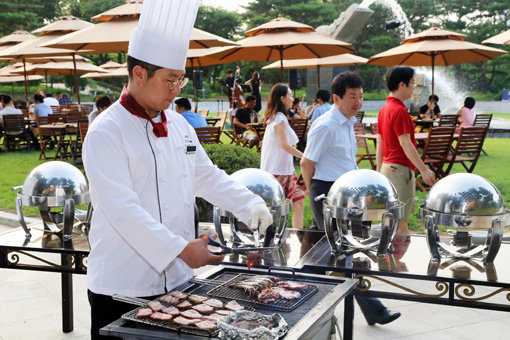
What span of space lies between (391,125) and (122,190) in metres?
3.15

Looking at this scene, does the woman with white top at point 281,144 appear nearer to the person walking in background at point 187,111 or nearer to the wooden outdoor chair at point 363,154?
the person walking in background at point 187,111

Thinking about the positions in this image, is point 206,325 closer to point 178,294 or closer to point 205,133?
point 178,294

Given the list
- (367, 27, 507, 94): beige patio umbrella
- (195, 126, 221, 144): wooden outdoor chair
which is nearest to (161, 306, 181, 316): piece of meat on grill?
(195, 126, 221, 144): wooden outdoor chair

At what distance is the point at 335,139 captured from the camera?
13.9 feet

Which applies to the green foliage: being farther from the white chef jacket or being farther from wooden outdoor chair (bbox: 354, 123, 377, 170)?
wooden outdoor chair (bbox: 354, 123, 377, 170)

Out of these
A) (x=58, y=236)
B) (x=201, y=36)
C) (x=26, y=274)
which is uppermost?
(x=201, y=36)

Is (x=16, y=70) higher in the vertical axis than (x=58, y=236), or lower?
higher

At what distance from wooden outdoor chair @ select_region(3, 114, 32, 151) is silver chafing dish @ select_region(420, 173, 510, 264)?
14.0 metres

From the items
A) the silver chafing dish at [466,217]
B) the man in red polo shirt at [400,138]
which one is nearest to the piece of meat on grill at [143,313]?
the silver chafing dish at [466,217]

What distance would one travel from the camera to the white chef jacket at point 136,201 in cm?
204

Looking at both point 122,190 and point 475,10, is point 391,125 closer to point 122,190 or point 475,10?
point 122,190

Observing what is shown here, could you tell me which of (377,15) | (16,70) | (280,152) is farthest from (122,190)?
(377,15)

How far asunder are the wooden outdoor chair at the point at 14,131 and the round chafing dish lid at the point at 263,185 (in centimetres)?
1322

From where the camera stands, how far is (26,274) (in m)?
5.60
